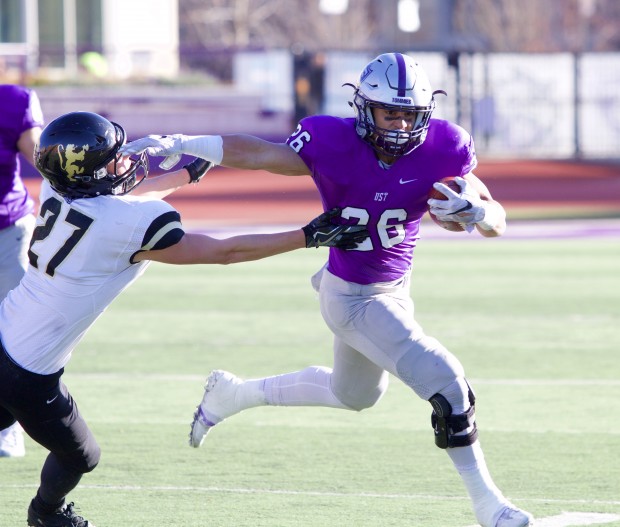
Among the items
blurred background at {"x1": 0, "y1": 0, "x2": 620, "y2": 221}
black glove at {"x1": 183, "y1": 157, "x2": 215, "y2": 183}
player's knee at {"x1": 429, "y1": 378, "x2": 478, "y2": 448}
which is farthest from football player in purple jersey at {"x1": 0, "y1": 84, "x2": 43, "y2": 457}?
blurred background at {"x1": 0, "y1": 0, "x2": 620, "y2": 221}

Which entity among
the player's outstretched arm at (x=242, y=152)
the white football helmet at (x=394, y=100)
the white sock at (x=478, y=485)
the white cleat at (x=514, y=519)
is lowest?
the white cleat at (x=514, y=519)

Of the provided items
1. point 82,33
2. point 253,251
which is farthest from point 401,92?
point 82,33

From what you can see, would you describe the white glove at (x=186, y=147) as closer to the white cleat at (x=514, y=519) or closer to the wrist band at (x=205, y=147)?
the wrist band at (x=205, y=147)

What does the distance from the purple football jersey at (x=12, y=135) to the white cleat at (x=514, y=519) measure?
117 inches

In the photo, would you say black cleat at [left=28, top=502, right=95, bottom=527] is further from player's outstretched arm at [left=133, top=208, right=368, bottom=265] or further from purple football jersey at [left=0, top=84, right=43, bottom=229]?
purple football jersey at [left=0, top=84, right=43, bottom=229]

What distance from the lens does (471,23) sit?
140 ft

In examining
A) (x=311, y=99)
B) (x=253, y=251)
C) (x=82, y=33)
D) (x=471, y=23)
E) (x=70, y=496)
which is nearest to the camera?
(x=253, y=251)

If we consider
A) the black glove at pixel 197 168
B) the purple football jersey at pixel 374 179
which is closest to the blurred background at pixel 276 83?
the purple football jersey at pixel 374 179

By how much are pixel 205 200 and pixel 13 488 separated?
15436 mm

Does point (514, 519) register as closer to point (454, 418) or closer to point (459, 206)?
point (454, 418)

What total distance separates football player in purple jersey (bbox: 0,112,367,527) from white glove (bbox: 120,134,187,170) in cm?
4

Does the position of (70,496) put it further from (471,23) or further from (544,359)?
(471,23)

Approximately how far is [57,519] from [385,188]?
1803 millimetres

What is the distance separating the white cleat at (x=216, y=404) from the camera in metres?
6.03
